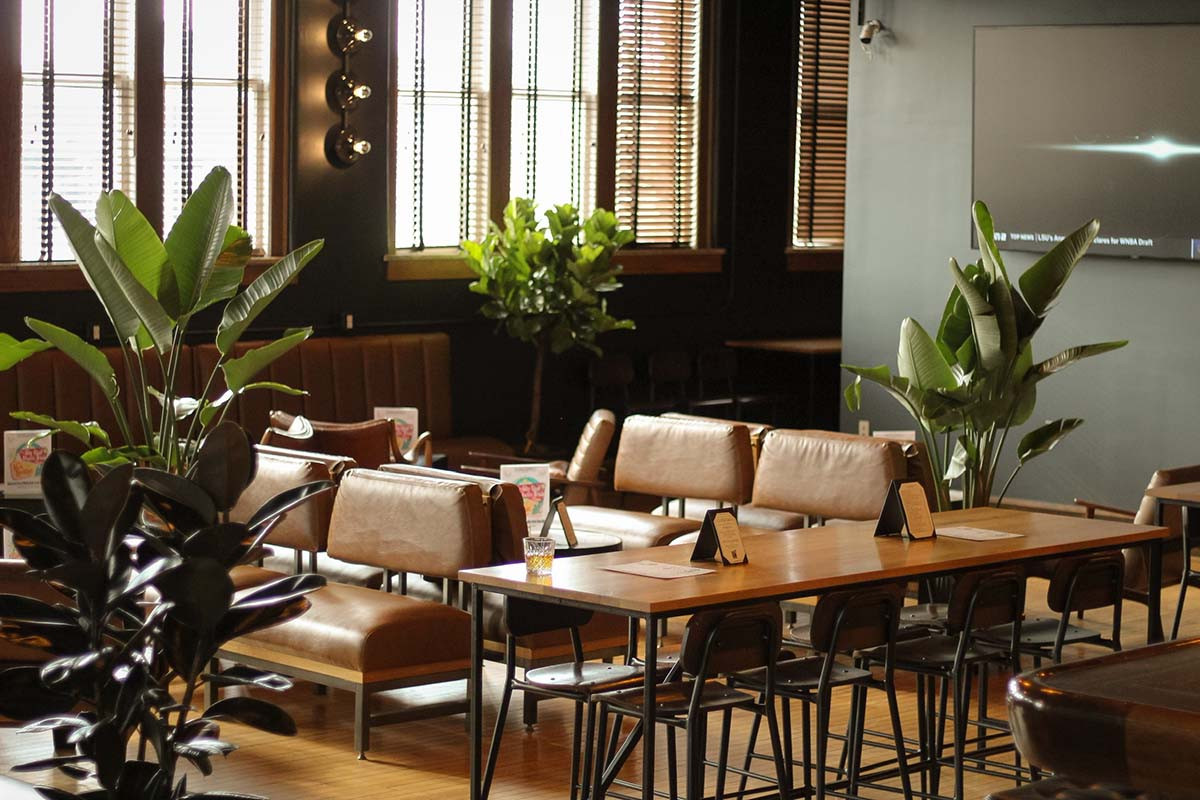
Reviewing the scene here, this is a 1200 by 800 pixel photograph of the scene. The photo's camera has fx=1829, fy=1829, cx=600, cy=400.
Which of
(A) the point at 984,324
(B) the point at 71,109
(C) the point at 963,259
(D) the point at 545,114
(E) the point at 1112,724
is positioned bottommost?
(E) the point at 1112,724

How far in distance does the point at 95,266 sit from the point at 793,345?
6446 millimetres

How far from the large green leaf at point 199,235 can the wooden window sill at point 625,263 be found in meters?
4.42

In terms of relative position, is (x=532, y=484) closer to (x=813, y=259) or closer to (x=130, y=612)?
(x=130, y=612)

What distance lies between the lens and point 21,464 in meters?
6.96

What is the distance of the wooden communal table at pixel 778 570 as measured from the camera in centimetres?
437

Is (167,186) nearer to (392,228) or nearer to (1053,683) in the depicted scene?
(392,228)

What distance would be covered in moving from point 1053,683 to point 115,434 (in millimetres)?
7780

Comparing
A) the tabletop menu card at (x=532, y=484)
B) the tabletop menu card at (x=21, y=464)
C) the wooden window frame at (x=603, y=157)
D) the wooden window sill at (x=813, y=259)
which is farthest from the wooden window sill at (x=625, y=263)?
the tabletop menu card at (x=532, y=484)

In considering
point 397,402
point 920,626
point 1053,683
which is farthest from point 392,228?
point 1053,683

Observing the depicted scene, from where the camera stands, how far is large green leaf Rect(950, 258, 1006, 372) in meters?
6.66

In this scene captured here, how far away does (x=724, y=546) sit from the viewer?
490cm

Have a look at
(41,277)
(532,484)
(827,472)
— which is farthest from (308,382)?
(827,472)

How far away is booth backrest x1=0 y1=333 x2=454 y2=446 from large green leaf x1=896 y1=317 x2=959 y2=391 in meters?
3.55

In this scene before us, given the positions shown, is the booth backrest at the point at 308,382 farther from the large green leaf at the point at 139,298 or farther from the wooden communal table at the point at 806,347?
the large green leaf at the point at 139,298
